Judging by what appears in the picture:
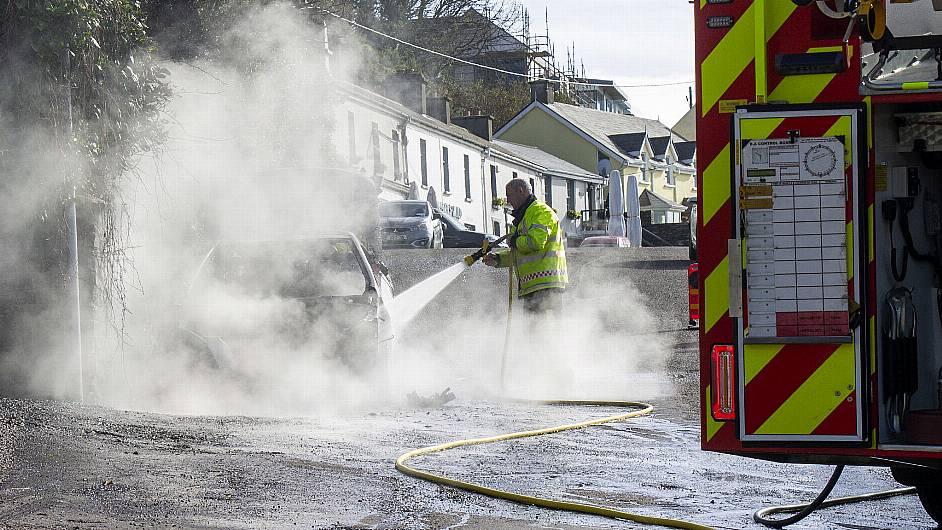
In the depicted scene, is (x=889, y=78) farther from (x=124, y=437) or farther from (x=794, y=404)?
(x=124, y=437)

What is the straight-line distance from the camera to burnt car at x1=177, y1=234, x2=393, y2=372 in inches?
352

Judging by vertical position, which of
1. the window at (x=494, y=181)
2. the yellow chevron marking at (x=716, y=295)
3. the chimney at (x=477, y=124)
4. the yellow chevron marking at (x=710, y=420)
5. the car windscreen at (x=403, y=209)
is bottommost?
the yellow chevron marking at (x=710, y=420)

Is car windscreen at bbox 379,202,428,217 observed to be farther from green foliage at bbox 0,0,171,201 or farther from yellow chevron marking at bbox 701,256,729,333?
yellow chevron marking at bbox 701,256,729,333

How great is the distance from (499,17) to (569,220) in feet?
40.6

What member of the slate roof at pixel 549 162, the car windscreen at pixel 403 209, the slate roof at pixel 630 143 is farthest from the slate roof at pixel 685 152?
the car windscreen at pixel 403 209

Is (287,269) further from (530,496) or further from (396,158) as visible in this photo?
(396,158)

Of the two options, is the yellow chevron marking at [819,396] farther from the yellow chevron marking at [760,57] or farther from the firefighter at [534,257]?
the firefighter at [534,257]

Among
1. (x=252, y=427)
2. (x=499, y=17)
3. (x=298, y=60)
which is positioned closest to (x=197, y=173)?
(x=298, y=60)

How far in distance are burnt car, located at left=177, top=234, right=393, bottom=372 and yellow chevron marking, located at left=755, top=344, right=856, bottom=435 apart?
18.1 feet

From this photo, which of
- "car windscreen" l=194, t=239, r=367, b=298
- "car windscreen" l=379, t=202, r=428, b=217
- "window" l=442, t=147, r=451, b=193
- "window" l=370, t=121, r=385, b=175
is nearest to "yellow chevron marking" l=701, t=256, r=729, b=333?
"car windscreen" l=194, t=239, r=367, b=298

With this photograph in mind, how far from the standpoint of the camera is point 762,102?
3.97 m

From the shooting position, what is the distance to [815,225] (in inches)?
154

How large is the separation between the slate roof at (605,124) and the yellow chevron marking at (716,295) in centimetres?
5324

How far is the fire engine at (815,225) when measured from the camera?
3.88m
